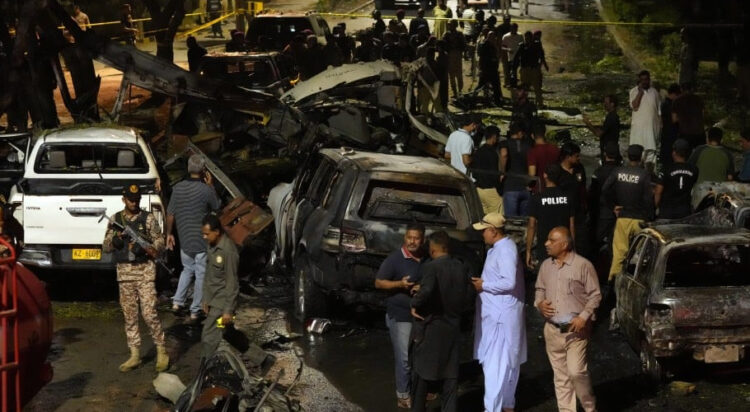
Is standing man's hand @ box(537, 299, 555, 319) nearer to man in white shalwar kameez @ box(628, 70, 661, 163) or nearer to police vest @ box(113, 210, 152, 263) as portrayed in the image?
police vest @ box(113, 210, 152, 263)

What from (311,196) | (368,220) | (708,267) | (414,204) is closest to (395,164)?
(414,204)

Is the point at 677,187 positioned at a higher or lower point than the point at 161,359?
higher

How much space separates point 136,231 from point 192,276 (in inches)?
80.1

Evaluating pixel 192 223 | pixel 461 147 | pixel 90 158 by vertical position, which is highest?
→ pixel 90 158

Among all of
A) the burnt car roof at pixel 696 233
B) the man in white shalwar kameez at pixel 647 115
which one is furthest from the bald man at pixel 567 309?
the man in white shalwar kameez at pixel 647 115

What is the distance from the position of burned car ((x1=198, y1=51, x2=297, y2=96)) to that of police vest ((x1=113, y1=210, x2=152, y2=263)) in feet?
32.1

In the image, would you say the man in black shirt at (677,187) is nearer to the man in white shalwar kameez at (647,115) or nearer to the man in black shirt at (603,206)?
the man in black shirt at (603,206)

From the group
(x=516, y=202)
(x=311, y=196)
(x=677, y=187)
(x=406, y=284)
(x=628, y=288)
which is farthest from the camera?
(x=516, y=202)

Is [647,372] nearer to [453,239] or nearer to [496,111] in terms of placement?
[453,239]

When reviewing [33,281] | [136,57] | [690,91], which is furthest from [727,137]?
[33,281]

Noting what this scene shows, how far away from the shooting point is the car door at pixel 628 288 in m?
11.3

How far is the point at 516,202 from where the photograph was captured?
14539mm

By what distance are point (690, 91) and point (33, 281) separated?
1230 centimetres

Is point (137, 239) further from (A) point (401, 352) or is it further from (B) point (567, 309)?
(B) point (567, 309)
